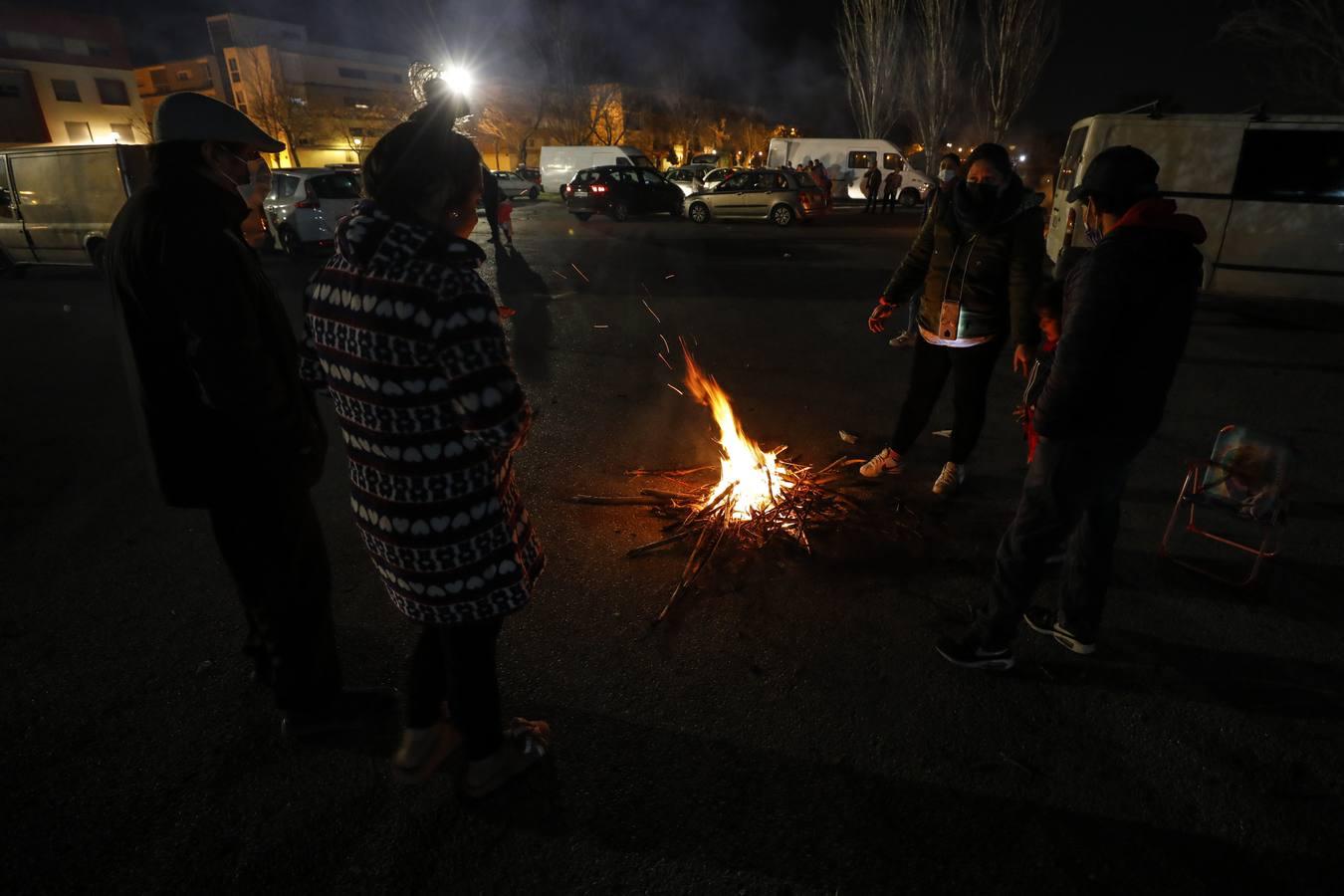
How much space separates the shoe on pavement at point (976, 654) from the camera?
2852mm

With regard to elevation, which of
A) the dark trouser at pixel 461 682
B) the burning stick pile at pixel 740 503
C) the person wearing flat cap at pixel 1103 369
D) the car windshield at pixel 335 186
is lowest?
the burning stick pile at pixel 740 503

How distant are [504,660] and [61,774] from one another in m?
1.59

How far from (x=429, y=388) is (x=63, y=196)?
576 inches

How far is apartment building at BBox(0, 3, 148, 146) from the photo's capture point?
40.0 metres

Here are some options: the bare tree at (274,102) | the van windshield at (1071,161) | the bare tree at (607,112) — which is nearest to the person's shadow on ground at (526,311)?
the van windshield at (1071,161)

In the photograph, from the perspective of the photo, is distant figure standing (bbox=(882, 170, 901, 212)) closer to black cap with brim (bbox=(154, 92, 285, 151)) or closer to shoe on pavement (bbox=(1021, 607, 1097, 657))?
shoe on pavement (bbox=(1021, 607, 1097, 657))

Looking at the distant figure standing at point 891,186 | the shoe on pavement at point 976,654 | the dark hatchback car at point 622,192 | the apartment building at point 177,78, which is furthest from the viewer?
the apartment building at point 177,78

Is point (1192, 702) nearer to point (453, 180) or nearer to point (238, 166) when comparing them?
point (453, 180)

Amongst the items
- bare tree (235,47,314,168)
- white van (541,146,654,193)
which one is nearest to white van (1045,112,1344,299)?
white van (541,146,654,193)

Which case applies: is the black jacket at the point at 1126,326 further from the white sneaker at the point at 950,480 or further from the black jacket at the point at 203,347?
the black jacket at the point at 203,347

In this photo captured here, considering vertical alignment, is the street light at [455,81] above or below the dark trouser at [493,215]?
above

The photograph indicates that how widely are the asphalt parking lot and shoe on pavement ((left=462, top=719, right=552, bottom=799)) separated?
76 mm

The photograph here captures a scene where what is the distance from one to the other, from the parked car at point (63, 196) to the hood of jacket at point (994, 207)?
13.3 m

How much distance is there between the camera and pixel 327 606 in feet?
8.30
